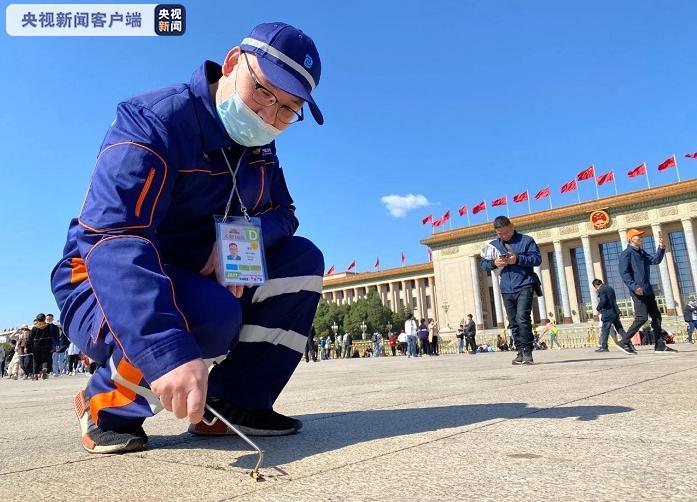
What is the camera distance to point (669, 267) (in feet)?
145

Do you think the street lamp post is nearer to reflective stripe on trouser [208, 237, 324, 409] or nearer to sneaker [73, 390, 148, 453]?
reflective stripe on trouser [208, 237, 324, 409]

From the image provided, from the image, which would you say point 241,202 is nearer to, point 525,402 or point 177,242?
point 177,242

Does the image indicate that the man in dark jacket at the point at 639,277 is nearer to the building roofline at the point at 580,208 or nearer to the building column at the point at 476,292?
the building roofline at the point at 580,208

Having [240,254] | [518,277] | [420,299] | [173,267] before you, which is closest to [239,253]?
[240,254]

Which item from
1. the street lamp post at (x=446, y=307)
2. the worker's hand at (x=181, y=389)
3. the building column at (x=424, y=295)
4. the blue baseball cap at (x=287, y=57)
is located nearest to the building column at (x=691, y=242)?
the street lamp post at (x=446, y=307)

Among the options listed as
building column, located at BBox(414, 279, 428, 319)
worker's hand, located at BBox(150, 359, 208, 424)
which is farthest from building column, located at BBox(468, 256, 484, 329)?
worker's hand, located at BBox(150, 359, 208, 424)

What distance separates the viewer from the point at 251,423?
182cm

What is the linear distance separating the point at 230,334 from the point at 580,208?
157ft

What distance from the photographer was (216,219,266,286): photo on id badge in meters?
1.63

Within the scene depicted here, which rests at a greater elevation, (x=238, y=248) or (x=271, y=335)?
(x=238, y=248)

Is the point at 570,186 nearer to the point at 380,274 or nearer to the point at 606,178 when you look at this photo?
the point at 606,178

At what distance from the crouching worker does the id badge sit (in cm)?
2

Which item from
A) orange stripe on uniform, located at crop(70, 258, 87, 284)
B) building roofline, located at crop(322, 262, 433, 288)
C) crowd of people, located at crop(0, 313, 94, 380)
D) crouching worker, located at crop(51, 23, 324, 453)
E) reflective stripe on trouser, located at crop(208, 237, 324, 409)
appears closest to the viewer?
crouching worker, located at crop(51, 23, 324, 453)

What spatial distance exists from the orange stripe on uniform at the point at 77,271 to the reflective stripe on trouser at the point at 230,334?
0.17ft
